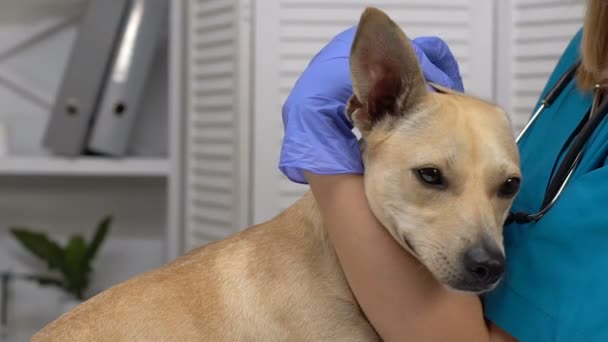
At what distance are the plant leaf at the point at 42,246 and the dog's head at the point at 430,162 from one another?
1583mm

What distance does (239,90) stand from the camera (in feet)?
6.64

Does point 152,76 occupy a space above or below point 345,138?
below

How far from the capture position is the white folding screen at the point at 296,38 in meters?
2.00

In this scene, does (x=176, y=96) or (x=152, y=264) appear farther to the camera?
(x=152, y=264)

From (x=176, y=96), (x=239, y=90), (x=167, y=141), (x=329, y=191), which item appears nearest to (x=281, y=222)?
(x=329, y=191)

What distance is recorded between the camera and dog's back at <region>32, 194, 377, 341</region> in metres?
1.05

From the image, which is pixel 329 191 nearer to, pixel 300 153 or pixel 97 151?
pixel 300 153

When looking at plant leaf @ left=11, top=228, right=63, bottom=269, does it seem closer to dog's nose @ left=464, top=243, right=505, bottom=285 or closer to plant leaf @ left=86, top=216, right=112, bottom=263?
plant leaf @ left=86, top=216, right=112, bottom=263

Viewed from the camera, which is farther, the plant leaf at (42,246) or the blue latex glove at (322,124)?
the plant leaf at (42,246)

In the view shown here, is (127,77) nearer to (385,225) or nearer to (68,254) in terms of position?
(68,254)

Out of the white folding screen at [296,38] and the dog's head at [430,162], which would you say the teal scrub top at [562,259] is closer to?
the dog's head at [430,162]

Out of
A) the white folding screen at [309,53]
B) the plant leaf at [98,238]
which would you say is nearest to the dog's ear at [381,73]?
the white folding screen at [309,53]

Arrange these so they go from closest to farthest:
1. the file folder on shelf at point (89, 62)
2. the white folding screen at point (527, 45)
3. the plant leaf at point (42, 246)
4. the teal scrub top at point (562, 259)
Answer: the teal scrub top at point (562, 259) < the white folding screen at point (527, 45) < the file folder on shelf at point (89, 62) < the plant leaf at point (42, 246)

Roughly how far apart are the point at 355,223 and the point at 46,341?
49cm
